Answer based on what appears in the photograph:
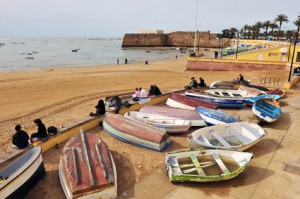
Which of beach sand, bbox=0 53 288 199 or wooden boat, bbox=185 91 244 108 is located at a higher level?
wooden boat, bbox=185 91 244 108

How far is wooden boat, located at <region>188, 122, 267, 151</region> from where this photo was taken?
10.4 meters

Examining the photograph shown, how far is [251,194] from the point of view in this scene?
7594mm

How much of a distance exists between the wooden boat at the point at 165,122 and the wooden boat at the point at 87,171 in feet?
12.0

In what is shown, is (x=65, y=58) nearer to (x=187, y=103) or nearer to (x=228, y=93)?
(x=228, y=93)

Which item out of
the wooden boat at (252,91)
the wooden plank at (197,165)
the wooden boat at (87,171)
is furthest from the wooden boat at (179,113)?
the wooden boat at (252,91)

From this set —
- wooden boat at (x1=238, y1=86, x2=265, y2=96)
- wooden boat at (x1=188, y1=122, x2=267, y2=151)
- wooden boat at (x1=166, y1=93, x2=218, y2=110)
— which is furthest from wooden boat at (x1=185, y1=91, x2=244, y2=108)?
wooden boat at (x1=188, y1=122, x2=267, y2=151)

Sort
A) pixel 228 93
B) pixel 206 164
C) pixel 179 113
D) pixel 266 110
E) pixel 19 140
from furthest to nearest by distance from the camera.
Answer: pixel 228 93
pixel 266 110
pixel 179 113
pixel 19 140
pixel 206 164

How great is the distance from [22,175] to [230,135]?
8.55 meters

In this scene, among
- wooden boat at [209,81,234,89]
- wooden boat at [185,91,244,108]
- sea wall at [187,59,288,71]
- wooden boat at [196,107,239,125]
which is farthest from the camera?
sea wall at [187,59,288,71]

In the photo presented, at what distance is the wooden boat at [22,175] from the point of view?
6.82 metres

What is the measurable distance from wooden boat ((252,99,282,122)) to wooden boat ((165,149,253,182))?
16.4 ft

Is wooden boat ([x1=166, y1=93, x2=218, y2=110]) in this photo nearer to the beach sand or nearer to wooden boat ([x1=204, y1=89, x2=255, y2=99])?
wooden boat ([x1=204, y1=89, x2=255, y2=99])

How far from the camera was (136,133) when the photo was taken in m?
10.9

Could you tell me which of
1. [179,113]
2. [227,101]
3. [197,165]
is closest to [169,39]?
[227,101]
